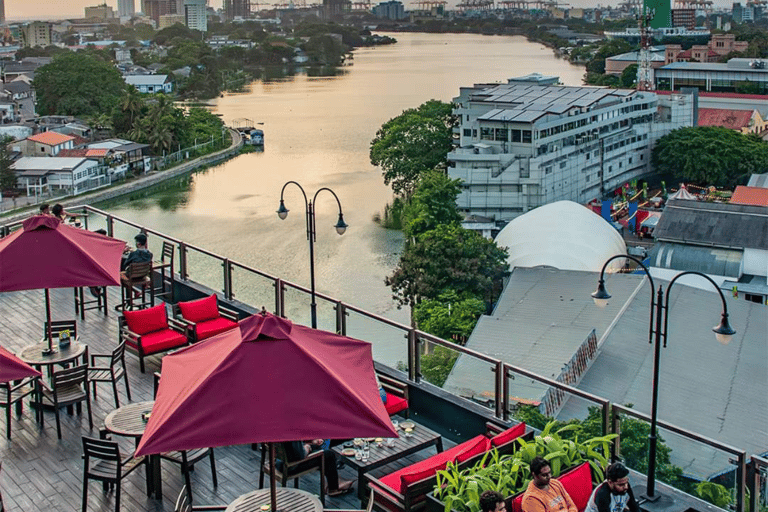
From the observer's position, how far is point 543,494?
438cm

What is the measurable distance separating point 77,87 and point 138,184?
60.3ft

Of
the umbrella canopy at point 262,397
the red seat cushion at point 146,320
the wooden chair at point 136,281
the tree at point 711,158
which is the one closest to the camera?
the umbrella canopy at point 262,397

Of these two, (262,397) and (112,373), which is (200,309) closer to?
(112,373)

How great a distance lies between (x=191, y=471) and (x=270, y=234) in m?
26.0

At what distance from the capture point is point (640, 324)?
18.3 meters

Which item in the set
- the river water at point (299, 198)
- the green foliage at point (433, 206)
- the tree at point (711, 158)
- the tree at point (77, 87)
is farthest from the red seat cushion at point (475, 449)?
the tree at point (77, 87)

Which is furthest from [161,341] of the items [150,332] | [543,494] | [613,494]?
[613,494]

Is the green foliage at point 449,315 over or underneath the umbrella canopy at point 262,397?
underneath

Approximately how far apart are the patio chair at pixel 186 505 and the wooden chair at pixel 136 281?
3592 mm

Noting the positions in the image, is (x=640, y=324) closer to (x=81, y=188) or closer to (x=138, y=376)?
(x=138, y=376)

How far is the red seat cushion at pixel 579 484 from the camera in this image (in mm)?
4707

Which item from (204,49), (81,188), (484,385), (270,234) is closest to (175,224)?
(270,234)

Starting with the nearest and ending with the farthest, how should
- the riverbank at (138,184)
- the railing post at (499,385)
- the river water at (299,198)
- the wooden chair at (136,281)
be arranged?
the railing post at (499,385)
the wooden chair at (136,281)
the river water at (299,198)
the riverbank at (138,184)

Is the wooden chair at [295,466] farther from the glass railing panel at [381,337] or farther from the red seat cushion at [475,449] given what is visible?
the glass railing panel at [381,337]
